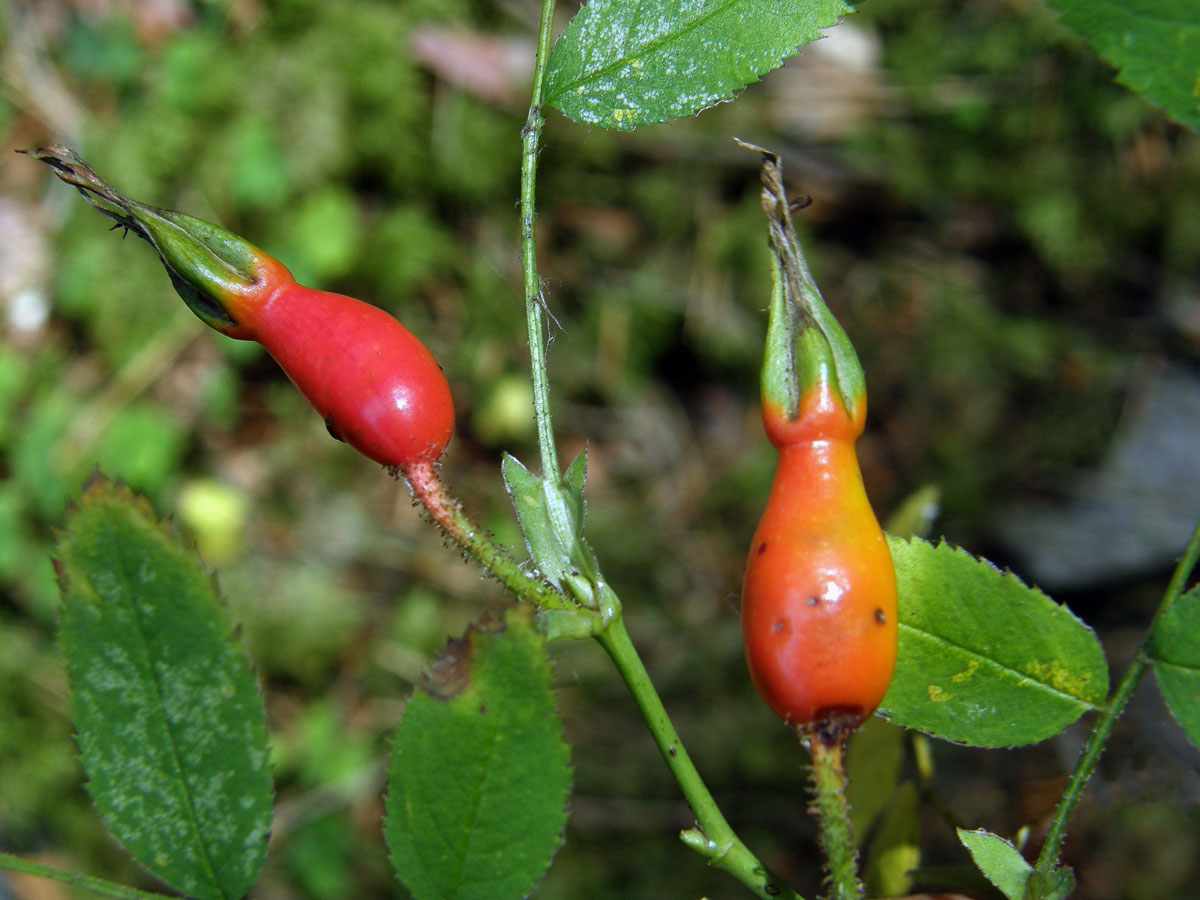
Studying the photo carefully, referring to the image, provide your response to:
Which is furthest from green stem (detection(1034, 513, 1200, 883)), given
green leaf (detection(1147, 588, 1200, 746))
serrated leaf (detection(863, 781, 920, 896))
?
serrated leaf (detection(863, 781, 920, 896))

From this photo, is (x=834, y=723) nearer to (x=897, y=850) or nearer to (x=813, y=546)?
(x=813, y=546)

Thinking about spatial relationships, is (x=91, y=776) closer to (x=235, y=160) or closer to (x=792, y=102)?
(x=235, y=160)

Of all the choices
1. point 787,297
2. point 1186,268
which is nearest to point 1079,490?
point 1186,268

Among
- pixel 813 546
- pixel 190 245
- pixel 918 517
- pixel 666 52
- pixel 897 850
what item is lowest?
pixel 897 850

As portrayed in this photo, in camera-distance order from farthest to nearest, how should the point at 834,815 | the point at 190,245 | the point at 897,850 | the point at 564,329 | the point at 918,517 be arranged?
the point at 564,329, the point at 918,517, the point at 897,850, the point at 190,245, the point at 834,815

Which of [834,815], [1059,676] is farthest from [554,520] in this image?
[1059,676]

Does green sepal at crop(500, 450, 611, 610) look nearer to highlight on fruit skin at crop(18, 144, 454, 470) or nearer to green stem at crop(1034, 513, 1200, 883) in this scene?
highlight on fruit skin at crop(18, 144, 454, 470)
